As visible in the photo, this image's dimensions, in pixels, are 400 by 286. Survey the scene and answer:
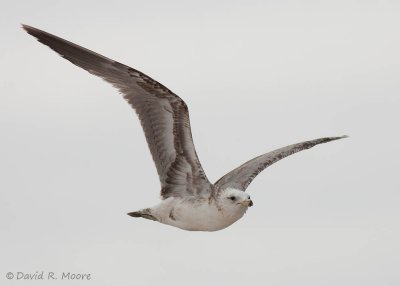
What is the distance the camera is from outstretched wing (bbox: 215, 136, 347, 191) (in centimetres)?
2886

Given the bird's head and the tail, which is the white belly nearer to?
the bird's head

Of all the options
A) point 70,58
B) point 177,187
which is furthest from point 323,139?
point 70,58

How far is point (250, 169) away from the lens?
2969 centimetres

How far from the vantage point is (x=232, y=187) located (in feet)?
93.2

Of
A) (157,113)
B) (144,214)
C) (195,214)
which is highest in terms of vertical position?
(157,113)

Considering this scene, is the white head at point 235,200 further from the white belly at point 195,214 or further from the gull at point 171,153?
the white belly at point 195,214

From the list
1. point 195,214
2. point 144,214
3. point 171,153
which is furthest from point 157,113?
point 144,214

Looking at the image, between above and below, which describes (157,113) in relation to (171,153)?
above

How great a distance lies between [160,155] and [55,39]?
3.29 meters

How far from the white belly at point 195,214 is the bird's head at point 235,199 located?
0.13m

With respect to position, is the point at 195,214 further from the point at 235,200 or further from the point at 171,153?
the point at 171,153

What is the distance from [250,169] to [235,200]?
2.05 meters

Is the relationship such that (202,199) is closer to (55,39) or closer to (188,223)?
(188,223)

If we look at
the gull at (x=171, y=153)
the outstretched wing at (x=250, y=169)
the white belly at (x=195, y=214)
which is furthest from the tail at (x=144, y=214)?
the outstretched wing at (x=250, y=169)
